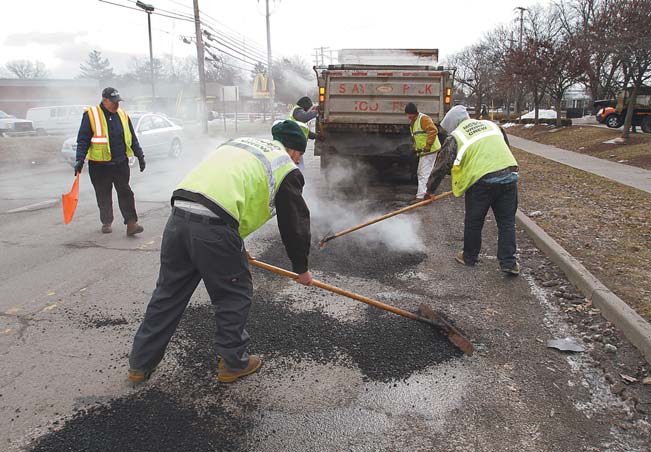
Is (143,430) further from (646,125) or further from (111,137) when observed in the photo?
(646,125)

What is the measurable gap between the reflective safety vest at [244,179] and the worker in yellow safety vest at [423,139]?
17.1 feet

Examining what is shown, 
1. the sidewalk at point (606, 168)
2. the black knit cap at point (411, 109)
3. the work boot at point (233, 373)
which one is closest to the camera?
the work boot at point (233, 373)

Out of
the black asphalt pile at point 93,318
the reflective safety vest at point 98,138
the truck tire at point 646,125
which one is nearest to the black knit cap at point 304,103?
the reflective safety vest at point 98,138

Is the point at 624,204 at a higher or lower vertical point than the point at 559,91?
lower

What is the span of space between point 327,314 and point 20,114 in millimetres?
52319

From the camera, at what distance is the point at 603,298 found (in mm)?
3643

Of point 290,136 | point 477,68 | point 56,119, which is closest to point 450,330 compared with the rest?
point 290,136

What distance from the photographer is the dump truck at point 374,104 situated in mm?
8500

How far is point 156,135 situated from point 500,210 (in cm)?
1061

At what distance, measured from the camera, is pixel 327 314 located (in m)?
3.60

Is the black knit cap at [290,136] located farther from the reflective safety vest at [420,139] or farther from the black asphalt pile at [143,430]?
the reflective safety vest at [420,139]

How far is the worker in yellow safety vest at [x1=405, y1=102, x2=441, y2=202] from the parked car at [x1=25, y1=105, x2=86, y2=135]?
16215 millimetres

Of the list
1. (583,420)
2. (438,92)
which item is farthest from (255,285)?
(438,92)

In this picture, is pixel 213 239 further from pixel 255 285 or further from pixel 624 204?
pixel 624 204
